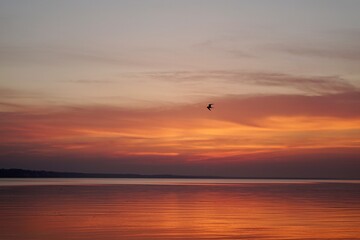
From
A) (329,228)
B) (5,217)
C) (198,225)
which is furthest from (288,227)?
(5,217)

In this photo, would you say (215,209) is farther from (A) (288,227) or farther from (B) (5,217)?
(B) (5,217)

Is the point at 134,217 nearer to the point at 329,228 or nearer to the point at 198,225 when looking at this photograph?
the point at 198,225

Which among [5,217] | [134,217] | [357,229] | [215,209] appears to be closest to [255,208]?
[215,209]

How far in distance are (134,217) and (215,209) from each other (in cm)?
849

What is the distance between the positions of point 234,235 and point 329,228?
6.19 metres

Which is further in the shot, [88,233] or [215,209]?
[215,209]

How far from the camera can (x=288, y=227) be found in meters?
32.0

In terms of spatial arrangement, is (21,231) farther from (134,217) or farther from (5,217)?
(134,217)

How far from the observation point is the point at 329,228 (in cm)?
3139

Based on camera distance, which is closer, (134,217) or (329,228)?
(329,228)

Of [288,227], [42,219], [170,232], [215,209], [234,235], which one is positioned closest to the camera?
[234,235]

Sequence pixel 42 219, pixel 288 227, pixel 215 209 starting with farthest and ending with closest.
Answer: pixel 215 209 < pixel 42 219 < pixel 288 227

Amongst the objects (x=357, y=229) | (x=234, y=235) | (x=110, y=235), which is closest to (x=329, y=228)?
(x=357, y=229)

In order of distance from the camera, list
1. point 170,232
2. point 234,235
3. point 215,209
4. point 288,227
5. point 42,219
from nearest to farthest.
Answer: point 234,235
point 170,232
point 288,227
point 42,219
point 215,209
